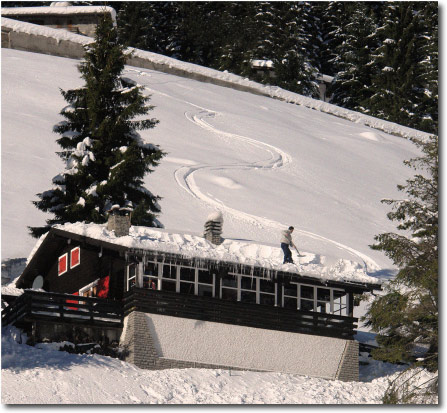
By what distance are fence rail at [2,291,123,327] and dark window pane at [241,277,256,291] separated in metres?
4.08

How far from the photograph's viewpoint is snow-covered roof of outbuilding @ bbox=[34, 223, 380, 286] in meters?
Result: 31.7

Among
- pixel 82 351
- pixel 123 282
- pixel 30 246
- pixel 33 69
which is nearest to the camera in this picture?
pixel 82 351

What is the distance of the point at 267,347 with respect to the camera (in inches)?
1291

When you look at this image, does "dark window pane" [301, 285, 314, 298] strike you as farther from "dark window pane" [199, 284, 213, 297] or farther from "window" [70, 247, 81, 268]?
"window" [70, 247, 81, 268]

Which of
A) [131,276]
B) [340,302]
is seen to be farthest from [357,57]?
[131,276]

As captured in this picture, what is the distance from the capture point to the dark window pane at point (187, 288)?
3259 cm

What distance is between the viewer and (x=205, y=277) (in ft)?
108

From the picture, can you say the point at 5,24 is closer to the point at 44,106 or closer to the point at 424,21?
the point at 44,106

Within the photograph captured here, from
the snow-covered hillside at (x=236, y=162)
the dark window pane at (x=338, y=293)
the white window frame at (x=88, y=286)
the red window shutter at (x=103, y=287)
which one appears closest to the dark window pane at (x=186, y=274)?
the red window shutter at (x=103, y=287)

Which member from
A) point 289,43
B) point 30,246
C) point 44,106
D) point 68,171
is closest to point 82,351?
point 68,171

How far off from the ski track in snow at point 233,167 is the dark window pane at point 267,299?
10709 mm

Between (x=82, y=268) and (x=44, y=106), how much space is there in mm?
31408

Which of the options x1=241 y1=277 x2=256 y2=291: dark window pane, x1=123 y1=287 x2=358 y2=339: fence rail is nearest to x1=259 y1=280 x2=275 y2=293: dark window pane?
x1=241 y1=277 x2=256 y2=291: dark window pane

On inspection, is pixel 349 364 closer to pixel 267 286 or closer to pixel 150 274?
pixel 267 286
